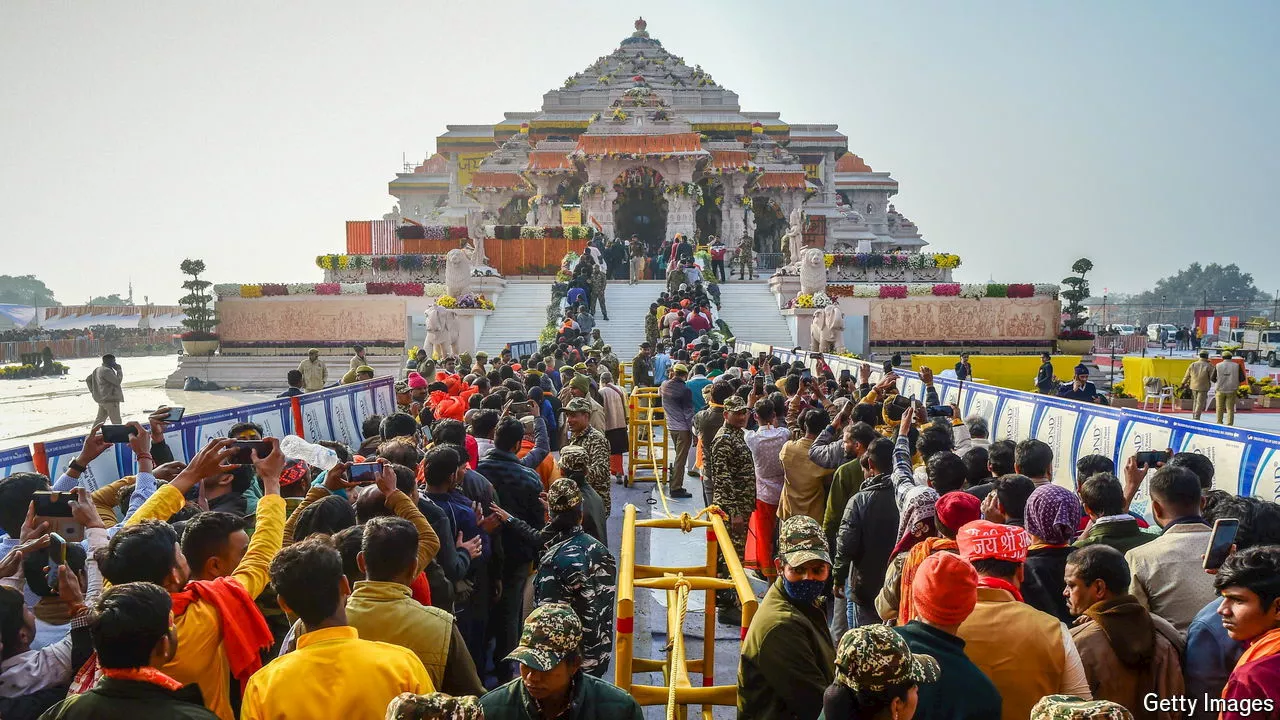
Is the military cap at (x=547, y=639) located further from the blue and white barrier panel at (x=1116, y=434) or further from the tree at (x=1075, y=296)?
the tree at (x=1075, y=296)

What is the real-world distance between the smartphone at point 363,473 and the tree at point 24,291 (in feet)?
456

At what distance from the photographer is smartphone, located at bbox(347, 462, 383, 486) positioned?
13.0 feet

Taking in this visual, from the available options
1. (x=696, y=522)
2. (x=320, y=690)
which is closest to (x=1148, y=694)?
(x=696, y=522)

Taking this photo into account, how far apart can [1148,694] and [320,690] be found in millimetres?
2823

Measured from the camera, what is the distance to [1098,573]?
110 inches

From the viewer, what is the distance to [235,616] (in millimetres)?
2770

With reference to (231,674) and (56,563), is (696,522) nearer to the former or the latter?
(231,674)

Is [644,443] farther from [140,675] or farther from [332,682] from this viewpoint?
[140,675]

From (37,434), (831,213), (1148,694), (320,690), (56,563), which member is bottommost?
(37,434)

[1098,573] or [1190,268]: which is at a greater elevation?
[1190,268]

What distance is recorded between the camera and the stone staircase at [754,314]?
83.6 ft

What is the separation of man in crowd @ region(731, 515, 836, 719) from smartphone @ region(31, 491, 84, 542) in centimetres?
278

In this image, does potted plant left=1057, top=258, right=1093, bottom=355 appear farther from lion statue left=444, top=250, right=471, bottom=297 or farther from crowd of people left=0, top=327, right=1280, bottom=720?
crowd of people left=0, top=327, right=1280, bottom=720

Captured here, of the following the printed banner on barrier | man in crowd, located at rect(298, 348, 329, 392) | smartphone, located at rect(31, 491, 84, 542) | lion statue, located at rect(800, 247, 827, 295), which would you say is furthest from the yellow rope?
lion statue, located at rect(800, 247, 827, 295)
